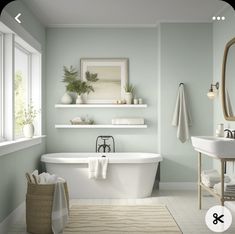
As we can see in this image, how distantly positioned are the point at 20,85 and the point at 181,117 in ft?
8.25

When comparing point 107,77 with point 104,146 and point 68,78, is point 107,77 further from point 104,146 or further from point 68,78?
point 104,146

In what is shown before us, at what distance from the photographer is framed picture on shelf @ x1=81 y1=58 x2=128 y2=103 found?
21.8ft

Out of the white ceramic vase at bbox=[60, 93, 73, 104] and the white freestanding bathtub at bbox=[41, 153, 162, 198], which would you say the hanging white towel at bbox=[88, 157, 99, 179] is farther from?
the white ceramic vase at bbox=[60, 93, 73, 104]

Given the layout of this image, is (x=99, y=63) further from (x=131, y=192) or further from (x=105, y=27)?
(x=131, y=192)

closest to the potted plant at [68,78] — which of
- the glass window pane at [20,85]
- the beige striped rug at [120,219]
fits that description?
the glass window pane at [20,85]

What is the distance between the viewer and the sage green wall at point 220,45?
5.35 meters

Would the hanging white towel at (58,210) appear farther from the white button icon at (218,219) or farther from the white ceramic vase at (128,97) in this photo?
the white ceramic vase at (128,97)

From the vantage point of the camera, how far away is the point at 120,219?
4621 mm

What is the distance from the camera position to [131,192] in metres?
5.81

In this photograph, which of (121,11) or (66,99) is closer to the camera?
(121,11)

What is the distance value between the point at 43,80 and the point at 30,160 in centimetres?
152

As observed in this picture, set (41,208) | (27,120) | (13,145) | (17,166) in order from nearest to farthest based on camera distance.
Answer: (41,208), (13,145), (17,166), (27,120)

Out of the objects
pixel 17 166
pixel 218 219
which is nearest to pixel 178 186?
pixel 218 219

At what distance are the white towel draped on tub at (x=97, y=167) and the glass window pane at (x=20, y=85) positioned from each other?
1075 mm
